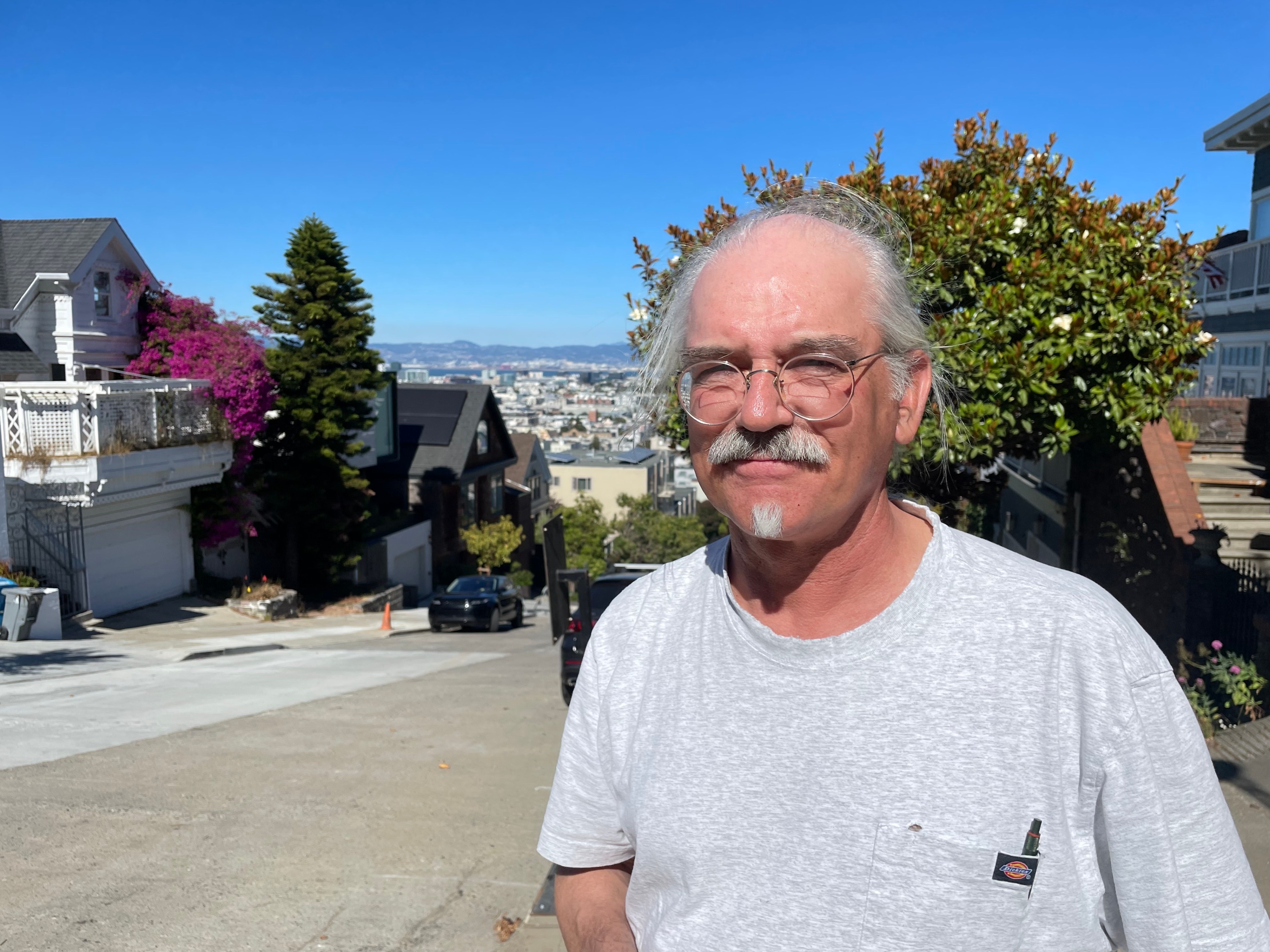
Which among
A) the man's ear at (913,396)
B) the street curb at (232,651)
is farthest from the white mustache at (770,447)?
the street curb at (232,651)

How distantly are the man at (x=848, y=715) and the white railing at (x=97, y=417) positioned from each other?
16.8 m

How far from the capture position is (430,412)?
3803 cm

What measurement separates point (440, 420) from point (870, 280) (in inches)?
1433

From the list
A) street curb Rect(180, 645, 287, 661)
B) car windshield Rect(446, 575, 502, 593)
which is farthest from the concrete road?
car windshield Rect(446, 575, 502, 593)

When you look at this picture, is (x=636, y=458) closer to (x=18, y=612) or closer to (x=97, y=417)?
(x=97, y=417)

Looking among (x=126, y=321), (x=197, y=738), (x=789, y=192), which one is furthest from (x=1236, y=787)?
(x=126, y=321)

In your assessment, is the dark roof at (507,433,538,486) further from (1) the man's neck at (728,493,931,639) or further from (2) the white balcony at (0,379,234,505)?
(1) the man's neck at (728,493,931,639)

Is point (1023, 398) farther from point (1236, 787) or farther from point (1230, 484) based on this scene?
point (1230, 484)

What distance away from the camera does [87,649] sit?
14430mm

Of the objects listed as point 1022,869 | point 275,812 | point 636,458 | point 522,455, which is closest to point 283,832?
point 275,812

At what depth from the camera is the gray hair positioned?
6.58ft

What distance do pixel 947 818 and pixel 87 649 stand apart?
15517 mm

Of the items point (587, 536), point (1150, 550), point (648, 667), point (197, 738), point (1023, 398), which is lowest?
point (587, 536)

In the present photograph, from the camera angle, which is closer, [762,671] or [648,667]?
[762,671]
